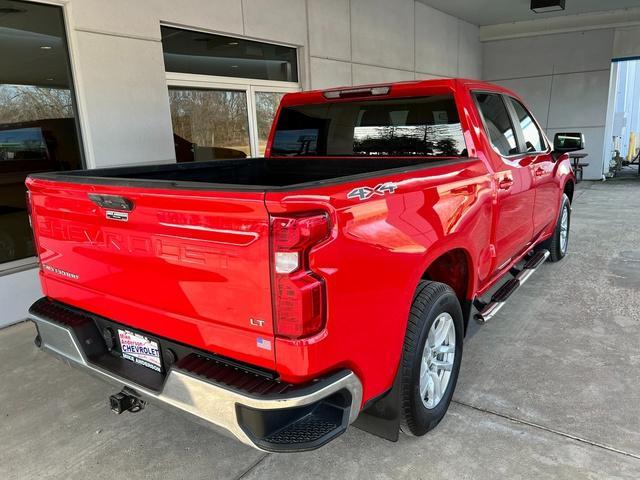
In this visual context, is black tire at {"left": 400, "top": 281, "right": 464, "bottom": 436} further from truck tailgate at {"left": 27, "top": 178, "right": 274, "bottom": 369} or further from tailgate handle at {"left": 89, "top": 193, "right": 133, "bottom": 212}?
tailgate handle at {"left": 89, "top": 193, "right": 133, "bottom": 212}

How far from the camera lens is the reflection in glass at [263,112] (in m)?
7.14

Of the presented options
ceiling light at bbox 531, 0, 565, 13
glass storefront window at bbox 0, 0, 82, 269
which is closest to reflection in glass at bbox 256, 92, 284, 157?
glass storefront window at bbox 0, 0, 82, 269

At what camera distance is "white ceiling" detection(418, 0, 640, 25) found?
1106 cm

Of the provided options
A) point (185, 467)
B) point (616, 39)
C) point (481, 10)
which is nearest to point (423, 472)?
point (185, 467)

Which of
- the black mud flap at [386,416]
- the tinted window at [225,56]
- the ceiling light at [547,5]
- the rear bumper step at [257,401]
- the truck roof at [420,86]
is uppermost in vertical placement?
the ceiling light at [547,5]

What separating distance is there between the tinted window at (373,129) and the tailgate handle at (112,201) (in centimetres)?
199

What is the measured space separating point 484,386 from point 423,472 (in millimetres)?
949

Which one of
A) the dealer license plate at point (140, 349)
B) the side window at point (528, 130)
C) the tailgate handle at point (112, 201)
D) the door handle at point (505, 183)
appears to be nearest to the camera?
the tailgate handle at point (112, 201)

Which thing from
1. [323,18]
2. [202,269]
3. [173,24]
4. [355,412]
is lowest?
[355,412]

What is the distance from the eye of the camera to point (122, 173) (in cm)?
313

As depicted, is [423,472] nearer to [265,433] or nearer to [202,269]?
[265,433]

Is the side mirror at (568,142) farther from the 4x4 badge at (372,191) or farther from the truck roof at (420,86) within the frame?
the 4x4 badge at (372,191)

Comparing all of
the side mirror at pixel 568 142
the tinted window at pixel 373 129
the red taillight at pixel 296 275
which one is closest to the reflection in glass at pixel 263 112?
the tinted window at pixel 373 129

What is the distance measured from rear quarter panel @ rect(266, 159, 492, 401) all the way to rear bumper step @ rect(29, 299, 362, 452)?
78 millimetres
